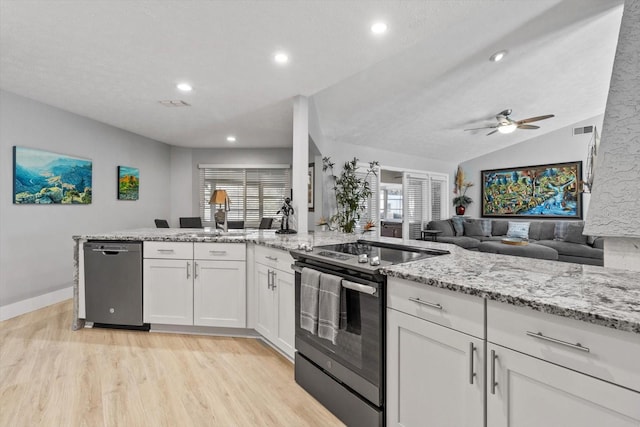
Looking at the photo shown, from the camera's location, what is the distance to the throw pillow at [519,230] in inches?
260

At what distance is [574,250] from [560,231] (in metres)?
1.03

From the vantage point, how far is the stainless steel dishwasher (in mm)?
2785

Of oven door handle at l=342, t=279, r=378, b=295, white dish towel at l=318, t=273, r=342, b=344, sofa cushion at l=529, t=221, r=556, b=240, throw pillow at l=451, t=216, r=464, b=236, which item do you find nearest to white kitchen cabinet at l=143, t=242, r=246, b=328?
white dish towel at l=318, t=273, r=342, b=344

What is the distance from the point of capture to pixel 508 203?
24.2ft

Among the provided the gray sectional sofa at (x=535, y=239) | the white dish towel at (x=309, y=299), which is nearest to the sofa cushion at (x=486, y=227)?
the gray sectional sofa at (x=535, y=239)

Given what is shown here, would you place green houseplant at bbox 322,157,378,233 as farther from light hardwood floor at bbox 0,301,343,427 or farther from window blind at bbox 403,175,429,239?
light hardwood floor at bbox 0,301,343,427

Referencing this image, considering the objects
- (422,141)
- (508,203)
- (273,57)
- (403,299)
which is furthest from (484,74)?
(508,203)

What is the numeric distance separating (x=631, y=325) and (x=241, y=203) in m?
6.11

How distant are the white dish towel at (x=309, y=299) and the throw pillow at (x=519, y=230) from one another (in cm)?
642

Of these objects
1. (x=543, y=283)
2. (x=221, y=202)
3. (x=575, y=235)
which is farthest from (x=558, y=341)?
(x=575, y=235)

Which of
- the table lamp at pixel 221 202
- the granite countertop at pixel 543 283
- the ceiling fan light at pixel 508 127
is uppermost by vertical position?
the ceiling fan light at pixel 508 127

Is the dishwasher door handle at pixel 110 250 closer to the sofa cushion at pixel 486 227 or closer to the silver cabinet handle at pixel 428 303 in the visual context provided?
the silver cabinet handle at pixel 428 303

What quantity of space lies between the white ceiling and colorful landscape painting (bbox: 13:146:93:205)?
0.63 m

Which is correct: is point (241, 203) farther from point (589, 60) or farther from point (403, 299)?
point (589, 60)
